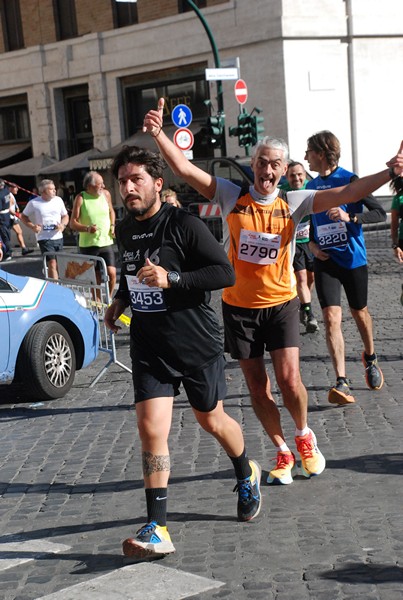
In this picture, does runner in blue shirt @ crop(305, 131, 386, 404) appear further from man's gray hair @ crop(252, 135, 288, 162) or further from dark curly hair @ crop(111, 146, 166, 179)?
dark curly hair @ crop(111, 146, 166, 179)

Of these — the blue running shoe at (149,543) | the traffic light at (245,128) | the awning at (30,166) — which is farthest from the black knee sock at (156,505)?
the awning at (30,166)

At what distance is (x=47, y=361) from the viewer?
28.9 feet

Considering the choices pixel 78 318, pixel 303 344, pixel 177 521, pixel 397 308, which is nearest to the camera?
pixel 177 521

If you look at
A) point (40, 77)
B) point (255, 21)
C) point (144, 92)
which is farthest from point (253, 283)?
point (40, 77)

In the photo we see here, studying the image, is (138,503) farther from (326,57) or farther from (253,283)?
(326,57)

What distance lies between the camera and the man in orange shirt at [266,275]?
19.3 ft

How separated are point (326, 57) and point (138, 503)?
2630 cm

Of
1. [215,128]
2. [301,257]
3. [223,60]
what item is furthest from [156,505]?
[223,60]

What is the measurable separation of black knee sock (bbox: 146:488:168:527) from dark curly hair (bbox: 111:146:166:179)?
155 centimetres

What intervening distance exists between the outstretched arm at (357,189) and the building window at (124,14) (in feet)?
95.6

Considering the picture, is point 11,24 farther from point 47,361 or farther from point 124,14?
point 47,361

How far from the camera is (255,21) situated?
2980 centimetres

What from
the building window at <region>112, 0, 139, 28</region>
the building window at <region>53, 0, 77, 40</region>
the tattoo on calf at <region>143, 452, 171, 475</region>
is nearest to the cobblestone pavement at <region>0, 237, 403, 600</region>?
the tattoo on calf at <region>143, 452, 171, 475</region>

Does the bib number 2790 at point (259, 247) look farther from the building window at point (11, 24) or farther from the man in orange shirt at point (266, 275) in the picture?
the building window at point (11, 24)
